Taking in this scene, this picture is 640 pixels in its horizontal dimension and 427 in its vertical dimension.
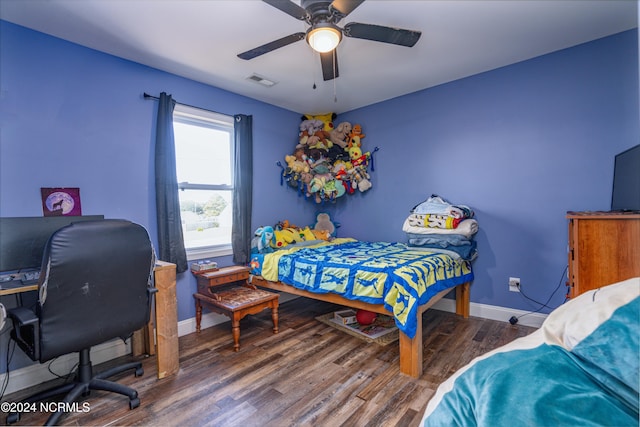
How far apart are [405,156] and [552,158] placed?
1.45m

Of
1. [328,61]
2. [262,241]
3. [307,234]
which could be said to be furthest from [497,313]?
[328,61]

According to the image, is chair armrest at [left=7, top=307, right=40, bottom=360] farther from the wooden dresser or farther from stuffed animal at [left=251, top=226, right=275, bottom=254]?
the wooden dresser

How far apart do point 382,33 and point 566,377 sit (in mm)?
1932

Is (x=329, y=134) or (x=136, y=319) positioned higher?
(x=329, y=134)

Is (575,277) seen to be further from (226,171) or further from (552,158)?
(226,171)

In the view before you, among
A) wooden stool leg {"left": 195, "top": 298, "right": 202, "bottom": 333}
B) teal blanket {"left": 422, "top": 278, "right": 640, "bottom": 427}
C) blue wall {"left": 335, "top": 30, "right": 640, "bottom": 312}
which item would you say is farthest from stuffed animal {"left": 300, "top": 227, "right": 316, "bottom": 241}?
teal blanket {"left": 422, "top": 278, "right": 640, "bottom": 427}

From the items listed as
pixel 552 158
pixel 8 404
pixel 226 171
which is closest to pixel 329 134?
pixel 226 171

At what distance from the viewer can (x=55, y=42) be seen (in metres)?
2.22

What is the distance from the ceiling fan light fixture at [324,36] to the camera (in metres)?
1.71

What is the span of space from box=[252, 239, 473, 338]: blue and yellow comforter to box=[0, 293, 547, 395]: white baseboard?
0.43m

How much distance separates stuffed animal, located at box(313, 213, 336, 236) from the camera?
422 cm

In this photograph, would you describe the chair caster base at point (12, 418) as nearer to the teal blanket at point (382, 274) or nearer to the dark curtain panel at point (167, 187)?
the dark curtain panel at point (167, 187)

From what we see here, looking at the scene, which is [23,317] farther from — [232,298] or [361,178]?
[361,178]

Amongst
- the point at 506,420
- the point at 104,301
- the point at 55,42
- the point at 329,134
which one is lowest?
the point at 104,301
